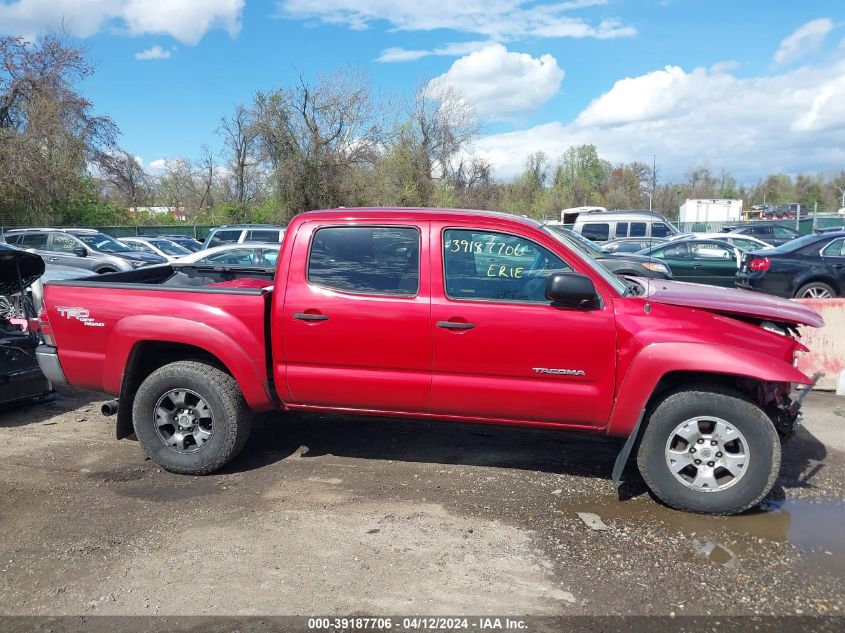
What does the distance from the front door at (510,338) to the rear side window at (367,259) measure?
7.7 inches

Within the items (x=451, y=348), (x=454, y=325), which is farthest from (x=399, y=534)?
(x=454, y=325)

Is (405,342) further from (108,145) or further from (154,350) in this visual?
(108,145)

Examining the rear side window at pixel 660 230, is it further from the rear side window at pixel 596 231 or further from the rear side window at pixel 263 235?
the rear side window at pixel 263 235

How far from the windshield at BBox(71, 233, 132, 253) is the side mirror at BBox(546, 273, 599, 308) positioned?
57.5 ft

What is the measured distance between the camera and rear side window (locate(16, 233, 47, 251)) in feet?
60.8

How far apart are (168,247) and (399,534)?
22071 millimetres

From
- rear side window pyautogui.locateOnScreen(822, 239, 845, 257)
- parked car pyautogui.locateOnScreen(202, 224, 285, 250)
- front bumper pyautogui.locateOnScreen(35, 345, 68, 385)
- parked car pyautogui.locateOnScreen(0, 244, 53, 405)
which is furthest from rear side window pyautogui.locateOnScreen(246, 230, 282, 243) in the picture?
front bumper pyautogui.locateOnScreen(35, 345, 68, 385)

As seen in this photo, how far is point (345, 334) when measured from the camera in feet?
14.9

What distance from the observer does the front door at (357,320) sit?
4.50 metres

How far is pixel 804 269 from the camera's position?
38.8ft

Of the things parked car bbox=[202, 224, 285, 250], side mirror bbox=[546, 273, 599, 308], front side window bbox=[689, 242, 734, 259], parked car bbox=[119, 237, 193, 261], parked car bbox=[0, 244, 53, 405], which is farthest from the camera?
parked car bbox=[119, 237, 193, 261]

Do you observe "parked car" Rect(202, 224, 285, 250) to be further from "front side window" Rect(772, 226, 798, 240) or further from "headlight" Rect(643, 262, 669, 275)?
"front side window" Rect(772, 226, 798, 240)

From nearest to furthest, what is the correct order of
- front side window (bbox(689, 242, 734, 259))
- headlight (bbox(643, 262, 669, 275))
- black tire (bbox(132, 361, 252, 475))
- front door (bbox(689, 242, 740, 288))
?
black tire (bbox(132, 361, 252, 475)), headlight (bbox(643, 262, 669, 275)), front door (bbox(689, 242, 740, 288)), front side window (bbox(689, 242, 734, 259))

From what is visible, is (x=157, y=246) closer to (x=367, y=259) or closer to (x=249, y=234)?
(x=249, y=234)
